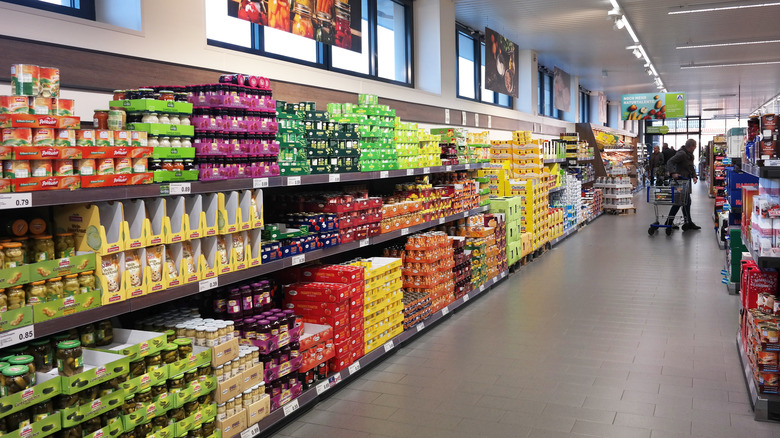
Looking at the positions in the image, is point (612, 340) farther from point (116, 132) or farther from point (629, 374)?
point (116, 132)

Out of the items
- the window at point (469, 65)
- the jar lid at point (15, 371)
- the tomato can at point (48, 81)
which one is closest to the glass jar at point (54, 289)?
the jar lid at point (15, 371)

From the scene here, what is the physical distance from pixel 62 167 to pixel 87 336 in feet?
2.83

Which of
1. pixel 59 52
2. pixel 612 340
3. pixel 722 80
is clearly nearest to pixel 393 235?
pixel 612 340

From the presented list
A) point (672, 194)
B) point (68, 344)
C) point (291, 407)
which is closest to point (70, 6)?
point (68, 344)

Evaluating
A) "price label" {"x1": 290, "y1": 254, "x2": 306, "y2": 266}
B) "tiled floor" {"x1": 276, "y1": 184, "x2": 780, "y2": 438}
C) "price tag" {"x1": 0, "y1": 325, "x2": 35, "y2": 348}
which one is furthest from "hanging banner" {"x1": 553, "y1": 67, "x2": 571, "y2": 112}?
"price tag" {"x1": 0, "y1": 325, "x2": 35, "y2": 348}

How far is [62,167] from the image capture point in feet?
8.81

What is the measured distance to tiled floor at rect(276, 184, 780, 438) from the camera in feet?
13.0

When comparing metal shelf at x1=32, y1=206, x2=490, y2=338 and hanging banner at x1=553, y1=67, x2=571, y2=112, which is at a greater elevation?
hanging banner at x1=553, y1=67, x2=571, y2=112

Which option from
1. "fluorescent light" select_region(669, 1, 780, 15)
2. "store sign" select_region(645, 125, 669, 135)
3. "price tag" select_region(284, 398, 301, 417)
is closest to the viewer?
"price tag" select_region(284, 398, 301, 417)

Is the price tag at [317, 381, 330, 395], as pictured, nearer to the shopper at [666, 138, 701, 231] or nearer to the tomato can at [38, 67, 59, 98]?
the tomato can at [38, 67, 59, 98]

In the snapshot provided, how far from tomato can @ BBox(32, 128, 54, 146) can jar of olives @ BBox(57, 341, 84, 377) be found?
85 centimetres

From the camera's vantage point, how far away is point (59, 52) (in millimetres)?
3574

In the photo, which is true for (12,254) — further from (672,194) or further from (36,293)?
(672,194)

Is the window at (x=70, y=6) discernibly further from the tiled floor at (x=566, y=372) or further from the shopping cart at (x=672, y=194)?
the shopping cart at (x=672, y=194)
